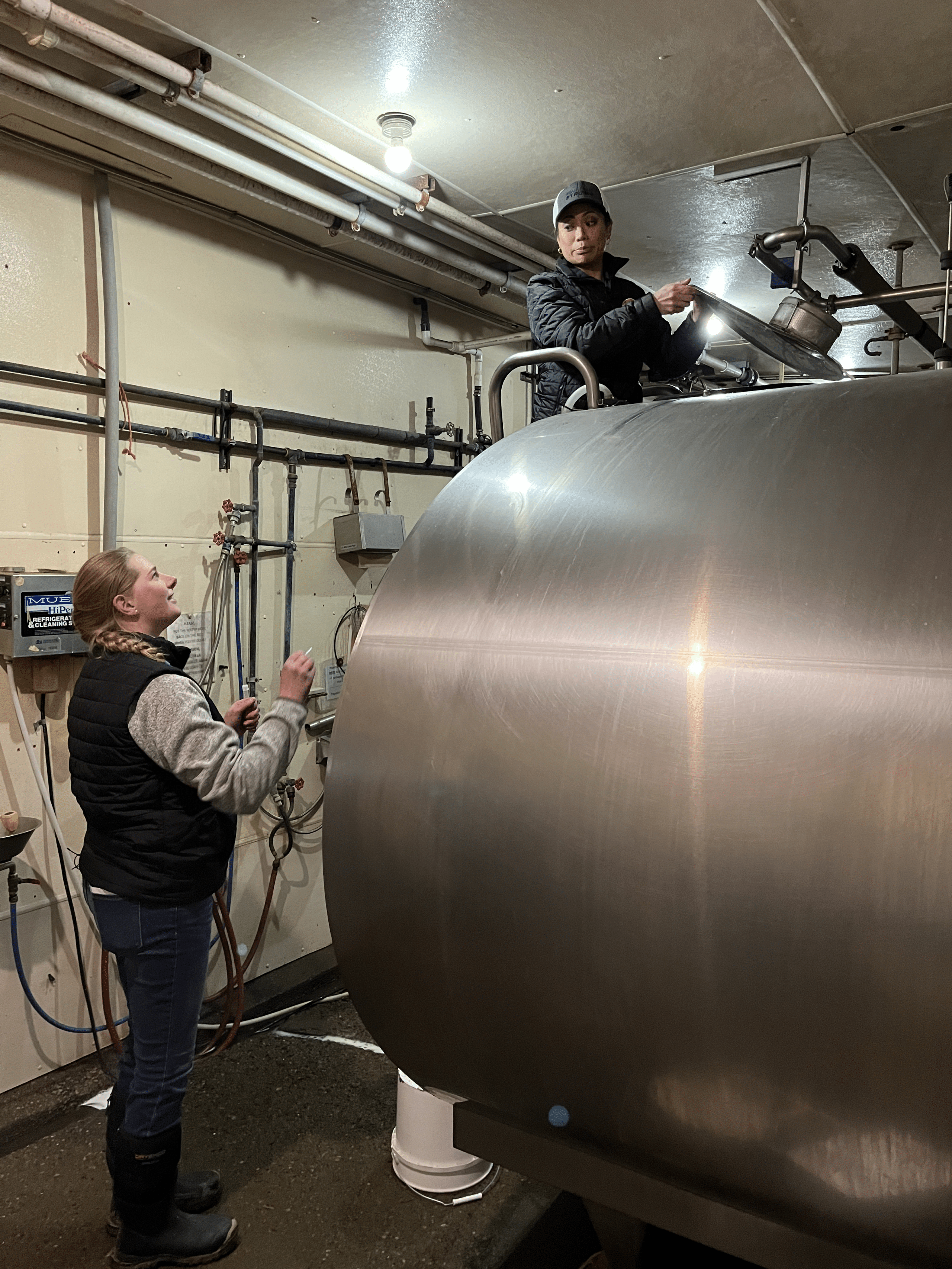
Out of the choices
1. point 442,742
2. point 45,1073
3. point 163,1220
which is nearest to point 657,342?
point 442,742

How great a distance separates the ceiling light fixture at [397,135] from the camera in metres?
2.60

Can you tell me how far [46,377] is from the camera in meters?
2.71

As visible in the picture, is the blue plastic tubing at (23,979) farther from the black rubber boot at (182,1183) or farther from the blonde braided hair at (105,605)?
the blonde braided hair at (105,605)

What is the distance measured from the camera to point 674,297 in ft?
6.47

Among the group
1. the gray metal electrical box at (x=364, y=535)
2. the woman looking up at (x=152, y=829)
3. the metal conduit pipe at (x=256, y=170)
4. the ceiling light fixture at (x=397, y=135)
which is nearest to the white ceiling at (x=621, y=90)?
the ceiling light fixture at (x=397, y=135)

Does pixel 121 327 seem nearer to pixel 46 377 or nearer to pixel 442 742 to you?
pixel 46 377

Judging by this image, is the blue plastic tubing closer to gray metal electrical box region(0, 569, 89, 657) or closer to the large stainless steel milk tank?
gray metal electrical box region(0, 569, 89, 657)

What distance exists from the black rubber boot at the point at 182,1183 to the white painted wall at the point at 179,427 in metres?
0.72

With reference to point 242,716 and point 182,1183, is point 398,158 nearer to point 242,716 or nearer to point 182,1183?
point 242,716

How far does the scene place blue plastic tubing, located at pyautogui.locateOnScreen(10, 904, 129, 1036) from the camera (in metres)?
2.60

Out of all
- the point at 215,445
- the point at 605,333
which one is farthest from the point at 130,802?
the point at 215,445

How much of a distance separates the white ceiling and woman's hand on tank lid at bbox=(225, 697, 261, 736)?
1543 millimetres

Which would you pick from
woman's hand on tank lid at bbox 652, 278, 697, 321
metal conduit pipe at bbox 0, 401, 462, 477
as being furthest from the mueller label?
woman's hand on tank lid at bbox 652, 278, 697, 321

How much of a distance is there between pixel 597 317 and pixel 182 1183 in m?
2.31
